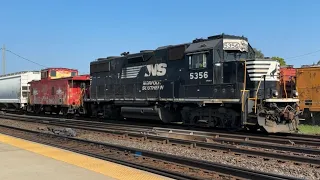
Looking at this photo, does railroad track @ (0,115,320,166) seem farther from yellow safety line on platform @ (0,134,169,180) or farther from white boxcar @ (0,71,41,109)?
white boxcar @ (0,71,41,109)

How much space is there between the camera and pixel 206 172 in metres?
7.40

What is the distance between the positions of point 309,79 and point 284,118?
7.74 metres

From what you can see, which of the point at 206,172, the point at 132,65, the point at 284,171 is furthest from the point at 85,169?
the point at 132,65

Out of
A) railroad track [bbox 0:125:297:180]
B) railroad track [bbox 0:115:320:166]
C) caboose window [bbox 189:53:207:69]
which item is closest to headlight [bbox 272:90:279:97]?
railroad track [bbox 0:115:320:166]

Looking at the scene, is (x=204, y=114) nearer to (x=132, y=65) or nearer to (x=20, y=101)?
(x=132, y=65)

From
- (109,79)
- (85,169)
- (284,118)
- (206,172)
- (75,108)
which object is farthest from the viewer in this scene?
(75,108)

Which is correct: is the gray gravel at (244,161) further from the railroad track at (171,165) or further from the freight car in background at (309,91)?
the freight car in background at (309,91)

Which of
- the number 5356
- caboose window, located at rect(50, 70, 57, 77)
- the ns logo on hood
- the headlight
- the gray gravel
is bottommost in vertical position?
the gray gravel

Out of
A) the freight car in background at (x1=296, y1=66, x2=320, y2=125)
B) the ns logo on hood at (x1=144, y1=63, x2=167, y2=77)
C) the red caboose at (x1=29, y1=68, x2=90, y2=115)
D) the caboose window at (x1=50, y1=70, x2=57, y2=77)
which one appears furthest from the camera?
the caboose window at (x1=50, y1=70, x2=57, y2=77)

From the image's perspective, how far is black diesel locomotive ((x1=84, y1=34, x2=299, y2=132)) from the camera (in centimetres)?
1309

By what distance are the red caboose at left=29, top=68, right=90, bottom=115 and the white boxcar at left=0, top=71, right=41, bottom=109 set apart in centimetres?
131

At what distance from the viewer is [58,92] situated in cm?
2583

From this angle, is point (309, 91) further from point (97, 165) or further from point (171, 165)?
point (97, 165)

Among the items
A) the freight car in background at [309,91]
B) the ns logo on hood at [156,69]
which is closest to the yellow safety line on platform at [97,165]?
the ns logo on hood at [156,69]
